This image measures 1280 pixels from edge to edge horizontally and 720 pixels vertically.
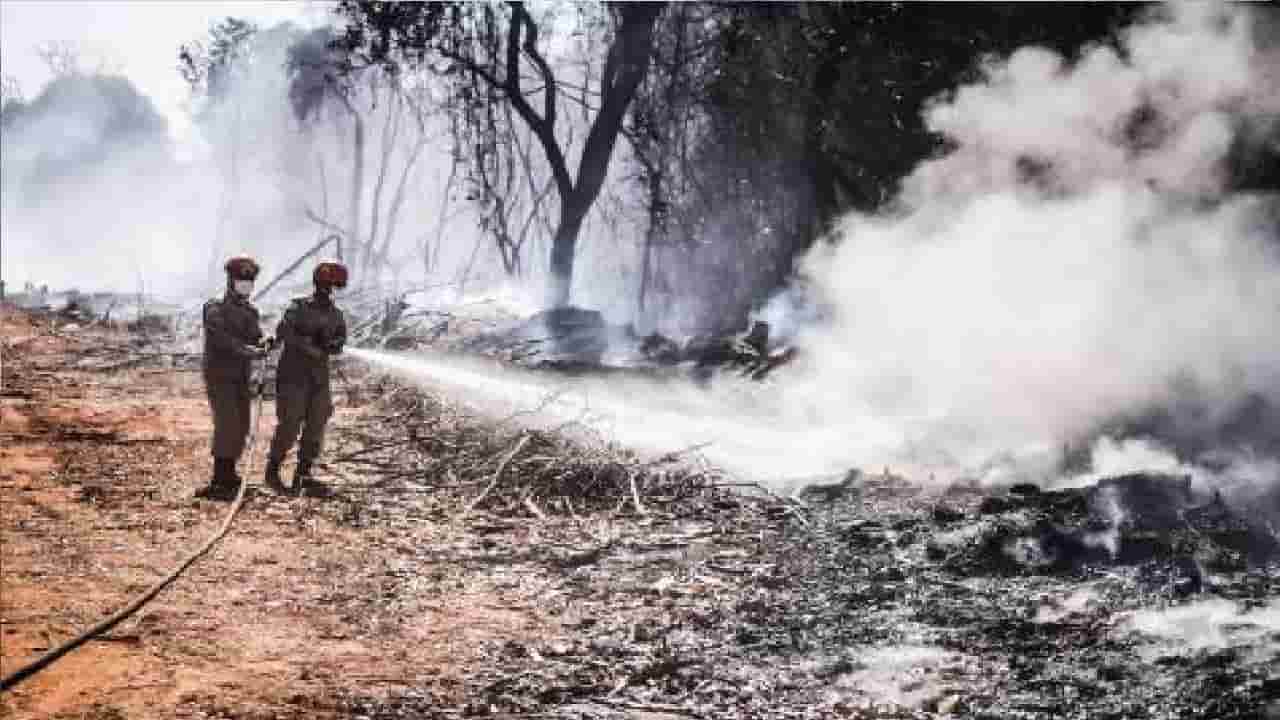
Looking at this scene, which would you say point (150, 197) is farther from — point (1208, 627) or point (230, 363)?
point (1208, 627)

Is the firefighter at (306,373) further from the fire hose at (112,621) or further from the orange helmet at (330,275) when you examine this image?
the fire hose at (112,621)

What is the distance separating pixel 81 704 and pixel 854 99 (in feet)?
39.3

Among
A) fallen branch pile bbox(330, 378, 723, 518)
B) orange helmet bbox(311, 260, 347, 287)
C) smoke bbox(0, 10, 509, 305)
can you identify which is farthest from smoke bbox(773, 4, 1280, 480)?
smoke bbox(0, 10, 509, 305)

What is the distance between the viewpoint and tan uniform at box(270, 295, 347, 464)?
853 centimetres

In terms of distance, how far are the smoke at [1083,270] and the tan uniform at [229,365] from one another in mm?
5324

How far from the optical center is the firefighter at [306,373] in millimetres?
8516

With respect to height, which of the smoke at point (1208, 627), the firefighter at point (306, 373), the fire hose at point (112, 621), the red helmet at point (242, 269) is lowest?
the fire hose at point (112, 621)

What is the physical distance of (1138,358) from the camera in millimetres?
8742

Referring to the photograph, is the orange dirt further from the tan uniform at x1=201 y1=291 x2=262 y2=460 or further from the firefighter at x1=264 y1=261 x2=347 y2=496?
the tan uniform at x1=201 y1=291 x2=262 y2=460

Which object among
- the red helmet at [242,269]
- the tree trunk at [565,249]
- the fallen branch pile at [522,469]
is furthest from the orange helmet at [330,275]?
the tree trunk at [565,249]

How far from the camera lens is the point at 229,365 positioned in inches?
330

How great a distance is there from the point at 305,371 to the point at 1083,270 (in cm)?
681

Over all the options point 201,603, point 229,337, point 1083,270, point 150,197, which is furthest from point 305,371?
point 150,197

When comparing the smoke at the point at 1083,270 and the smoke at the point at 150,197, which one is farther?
the smoke at the point at 150,197
